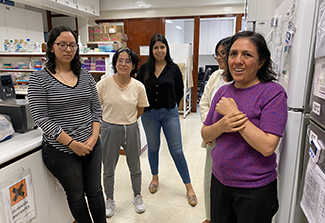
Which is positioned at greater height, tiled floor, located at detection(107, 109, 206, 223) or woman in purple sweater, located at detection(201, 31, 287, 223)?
woman in purple sweater, located at detection(201, 31, 287, 223)

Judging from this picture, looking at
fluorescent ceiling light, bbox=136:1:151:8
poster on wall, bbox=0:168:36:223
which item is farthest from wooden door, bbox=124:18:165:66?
poster on wall, bbox=0:168:36:223

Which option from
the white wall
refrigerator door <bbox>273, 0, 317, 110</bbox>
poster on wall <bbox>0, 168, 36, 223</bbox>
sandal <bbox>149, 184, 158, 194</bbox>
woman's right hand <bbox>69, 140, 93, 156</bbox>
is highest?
the white wall

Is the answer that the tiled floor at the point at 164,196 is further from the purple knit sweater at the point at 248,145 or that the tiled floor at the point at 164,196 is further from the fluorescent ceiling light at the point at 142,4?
the fluorescent ceiling light at the point at 142,4

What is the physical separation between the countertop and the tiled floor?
3.07ft

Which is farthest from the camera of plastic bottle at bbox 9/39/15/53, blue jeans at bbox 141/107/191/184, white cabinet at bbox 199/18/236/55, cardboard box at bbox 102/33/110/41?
white cabinet at bbox 199/18/236/55

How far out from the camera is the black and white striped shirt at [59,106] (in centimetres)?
131

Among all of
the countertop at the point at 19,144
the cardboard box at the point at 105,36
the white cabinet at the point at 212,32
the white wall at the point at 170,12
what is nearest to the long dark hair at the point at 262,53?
the countertop at the point at 19,144

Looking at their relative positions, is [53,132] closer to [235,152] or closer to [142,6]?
[235,152]

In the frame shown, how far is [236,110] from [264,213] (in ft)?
1.53

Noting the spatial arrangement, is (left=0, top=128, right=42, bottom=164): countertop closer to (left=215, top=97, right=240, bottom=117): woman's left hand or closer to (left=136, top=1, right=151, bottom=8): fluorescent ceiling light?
(left=215, top=97, right=240, bottom=117): woman's left hand

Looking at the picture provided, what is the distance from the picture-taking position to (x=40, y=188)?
1531 mm

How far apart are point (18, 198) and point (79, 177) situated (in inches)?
13.9

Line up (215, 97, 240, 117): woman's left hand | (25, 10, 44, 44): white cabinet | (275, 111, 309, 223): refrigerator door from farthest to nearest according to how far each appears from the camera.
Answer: (25, 10, 44, 44): white cabinet, (275, 111, 309, 223): refrigerator door, (215, 97, 240, 117): woman's left hand

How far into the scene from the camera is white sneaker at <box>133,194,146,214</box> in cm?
206
